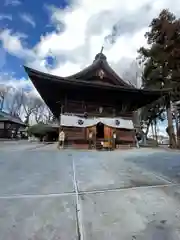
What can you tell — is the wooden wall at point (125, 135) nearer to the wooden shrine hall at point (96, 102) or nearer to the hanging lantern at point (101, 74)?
the wooden shrine hall at point (96, 102)

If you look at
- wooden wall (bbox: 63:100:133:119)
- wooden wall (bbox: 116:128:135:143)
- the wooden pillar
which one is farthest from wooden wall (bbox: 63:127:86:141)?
the wooden pillar

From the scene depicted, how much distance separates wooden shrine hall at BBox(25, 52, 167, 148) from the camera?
532 inches

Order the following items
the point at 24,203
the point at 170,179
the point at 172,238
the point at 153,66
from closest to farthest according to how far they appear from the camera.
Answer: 1. the point at 172,238
2. the point at 24,203
3. the point at 170,179
4. the point at 153,66

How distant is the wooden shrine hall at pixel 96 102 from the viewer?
44.3ft

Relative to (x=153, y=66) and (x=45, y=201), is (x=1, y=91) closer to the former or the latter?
(x=153, y=66)

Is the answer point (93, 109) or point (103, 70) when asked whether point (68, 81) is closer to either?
point (93, 109)

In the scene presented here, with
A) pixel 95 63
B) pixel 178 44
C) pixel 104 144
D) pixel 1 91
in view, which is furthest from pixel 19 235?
pixel 1 91

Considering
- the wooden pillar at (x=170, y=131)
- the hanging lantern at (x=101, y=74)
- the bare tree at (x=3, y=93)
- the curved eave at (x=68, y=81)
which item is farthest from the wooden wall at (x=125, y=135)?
the bare tree at (x=3, y=93)

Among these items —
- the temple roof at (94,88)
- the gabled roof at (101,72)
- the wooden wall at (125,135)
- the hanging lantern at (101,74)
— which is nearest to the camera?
the temple roof at (94,88)

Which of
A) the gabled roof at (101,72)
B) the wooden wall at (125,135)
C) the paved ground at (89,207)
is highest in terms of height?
the gabled roof at (101,72)

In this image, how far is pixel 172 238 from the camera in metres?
2.18

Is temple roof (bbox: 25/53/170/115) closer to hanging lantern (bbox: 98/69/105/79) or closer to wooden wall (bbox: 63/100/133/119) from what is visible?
hanging lantern (bbox: 98/69/105/79)

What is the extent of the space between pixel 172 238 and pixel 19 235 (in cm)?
154

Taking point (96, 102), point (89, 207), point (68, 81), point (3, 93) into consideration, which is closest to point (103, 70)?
point (96, 102)
